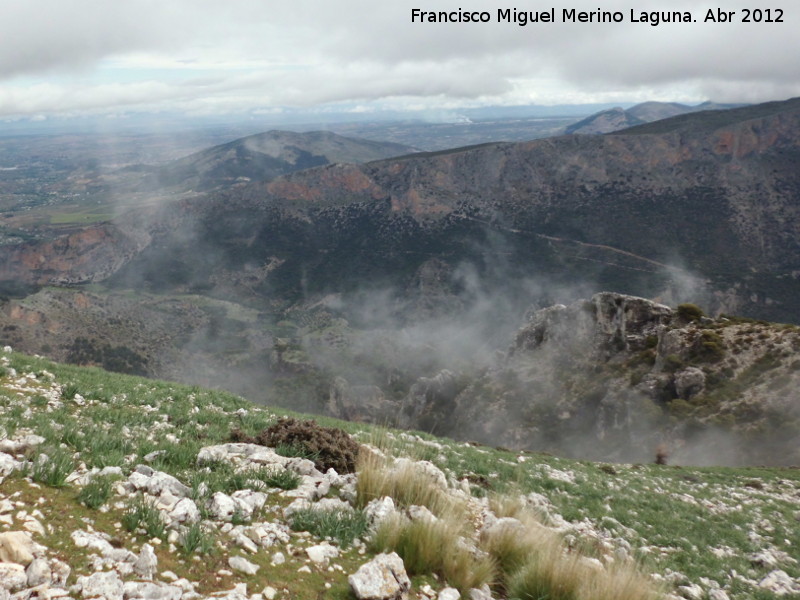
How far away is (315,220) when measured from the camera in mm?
192250

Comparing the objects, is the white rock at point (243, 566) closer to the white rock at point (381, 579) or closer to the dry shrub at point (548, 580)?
the white rock at point (381, 579)


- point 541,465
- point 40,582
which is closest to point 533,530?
point 40,582

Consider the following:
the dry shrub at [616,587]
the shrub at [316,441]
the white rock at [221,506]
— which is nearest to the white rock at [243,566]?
the white rock at [221,506]

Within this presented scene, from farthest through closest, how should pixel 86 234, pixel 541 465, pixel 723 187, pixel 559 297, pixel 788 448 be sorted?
pixel 86 234 < pixel 723 187 < pixel 559 297 < pixel 788 448 < pixel 541 465

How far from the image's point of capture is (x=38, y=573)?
11.9 feet

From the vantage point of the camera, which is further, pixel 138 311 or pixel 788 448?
pixel 138 311

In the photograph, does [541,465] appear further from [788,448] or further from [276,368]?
[276,368]

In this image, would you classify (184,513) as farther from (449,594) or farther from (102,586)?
(449,594)

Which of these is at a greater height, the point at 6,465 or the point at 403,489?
the point at 6,465

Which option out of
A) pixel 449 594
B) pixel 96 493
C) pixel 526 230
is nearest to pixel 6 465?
pixel 96 493

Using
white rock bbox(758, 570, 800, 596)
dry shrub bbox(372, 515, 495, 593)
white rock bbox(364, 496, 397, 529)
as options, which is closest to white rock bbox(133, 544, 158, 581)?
dry shrub bbox(372, 515, 495, 593)

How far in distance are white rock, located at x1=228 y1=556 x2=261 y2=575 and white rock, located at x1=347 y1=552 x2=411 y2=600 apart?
→ 90 centimetres

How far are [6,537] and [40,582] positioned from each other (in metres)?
0.52

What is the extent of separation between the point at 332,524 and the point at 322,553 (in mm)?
524
